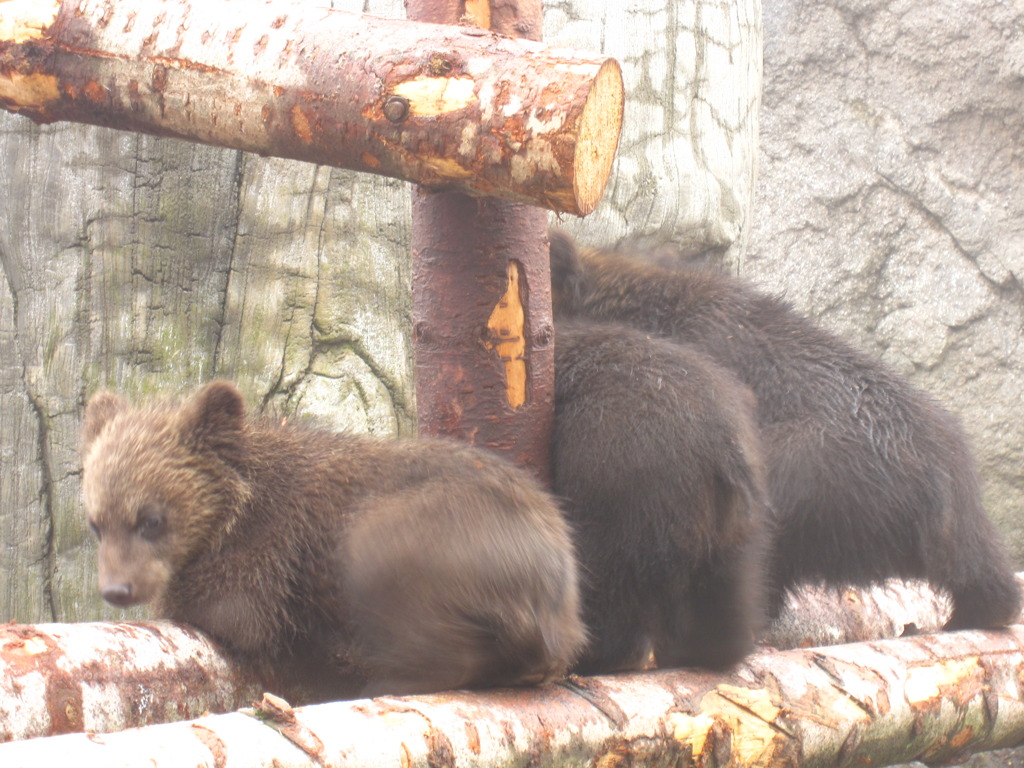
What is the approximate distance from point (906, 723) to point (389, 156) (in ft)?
7.01

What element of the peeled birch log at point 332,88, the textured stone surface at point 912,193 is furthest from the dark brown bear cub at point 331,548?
the textured stone surface at point 912,193

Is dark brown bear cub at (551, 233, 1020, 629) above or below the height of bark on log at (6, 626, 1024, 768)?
above

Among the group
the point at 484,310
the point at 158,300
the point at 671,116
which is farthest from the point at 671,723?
the point at 671,116

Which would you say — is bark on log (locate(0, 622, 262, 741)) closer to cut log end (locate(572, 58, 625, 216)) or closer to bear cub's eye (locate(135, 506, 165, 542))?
bear cub's eye (locate(135, 506, 165, 542))

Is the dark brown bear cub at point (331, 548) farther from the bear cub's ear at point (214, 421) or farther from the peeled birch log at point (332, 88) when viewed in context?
the peeled birch log at point (332, 88)

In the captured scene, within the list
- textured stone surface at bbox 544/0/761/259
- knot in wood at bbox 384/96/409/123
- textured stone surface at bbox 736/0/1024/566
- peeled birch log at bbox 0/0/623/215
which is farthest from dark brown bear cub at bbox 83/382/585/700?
textured stone surface at bbox 736/0/1024/566

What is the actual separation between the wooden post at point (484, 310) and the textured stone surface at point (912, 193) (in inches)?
172

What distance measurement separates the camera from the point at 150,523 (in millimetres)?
3098

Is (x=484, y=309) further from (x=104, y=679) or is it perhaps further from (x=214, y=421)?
(x=104, y=679)

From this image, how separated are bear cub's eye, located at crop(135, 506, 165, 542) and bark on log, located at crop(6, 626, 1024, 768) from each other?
1.06 meters

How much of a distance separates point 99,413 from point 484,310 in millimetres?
1178

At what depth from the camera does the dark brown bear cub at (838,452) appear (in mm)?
3881

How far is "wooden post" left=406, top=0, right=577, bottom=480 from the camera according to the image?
3146mm

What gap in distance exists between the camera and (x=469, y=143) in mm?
2500
